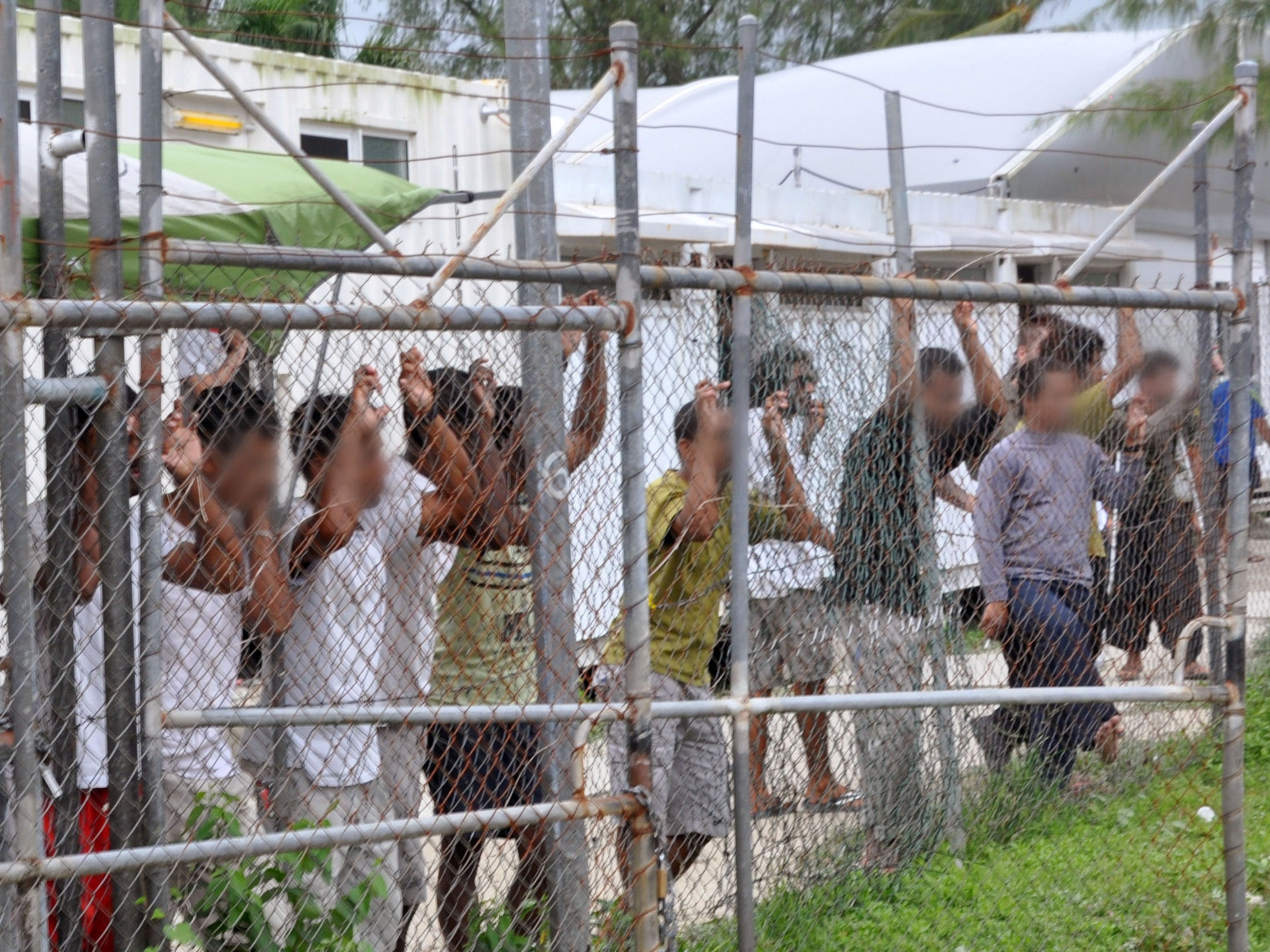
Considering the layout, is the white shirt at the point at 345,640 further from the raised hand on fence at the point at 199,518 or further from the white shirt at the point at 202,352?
the white shirt at the point at 202,352

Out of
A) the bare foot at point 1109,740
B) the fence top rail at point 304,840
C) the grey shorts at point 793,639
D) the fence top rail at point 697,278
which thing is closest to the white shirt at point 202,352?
the fence top rail at point 697,278

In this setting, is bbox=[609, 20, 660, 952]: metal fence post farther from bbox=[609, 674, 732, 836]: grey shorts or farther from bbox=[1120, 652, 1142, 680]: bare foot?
bbox=[1120, 652, 1142, 680]: bare foot

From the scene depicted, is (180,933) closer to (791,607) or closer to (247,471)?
(247,471)

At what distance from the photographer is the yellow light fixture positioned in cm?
707

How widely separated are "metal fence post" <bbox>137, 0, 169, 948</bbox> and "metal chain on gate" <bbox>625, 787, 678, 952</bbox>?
3.46 feet

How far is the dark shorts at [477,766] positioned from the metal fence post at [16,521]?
4.46ft

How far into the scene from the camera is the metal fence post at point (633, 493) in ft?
10.7

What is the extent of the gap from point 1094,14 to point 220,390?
8.13m

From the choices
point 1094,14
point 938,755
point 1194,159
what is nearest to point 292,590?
point 938,755

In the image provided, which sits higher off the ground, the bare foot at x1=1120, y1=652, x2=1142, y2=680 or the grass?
the bare foot at x1=1120, y1=652, x2=1142, y2=680

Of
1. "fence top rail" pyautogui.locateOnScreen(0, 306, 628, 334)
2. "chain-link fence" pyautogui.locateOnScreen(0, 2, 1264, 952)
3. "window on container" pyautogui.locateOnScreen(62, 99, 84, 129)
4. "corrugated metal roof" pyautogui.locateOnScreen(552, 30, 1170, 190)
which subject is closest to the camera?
"fence top rail" pyautogui.locateOnScreen(0, 306, 628, 334)

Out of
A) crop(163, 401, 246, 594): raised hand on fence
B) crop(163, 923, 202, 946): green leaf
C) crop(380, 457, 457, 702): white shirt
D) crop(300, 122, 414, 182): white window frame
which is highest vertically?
crop(300, 122, 414, 182): white window frame

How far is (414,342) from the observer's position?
344 centimetres

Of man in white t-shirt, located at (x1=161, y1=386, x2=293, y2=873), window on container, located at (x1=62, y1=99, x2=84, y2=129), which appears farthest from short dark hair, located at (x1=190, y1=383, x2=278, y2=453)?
window on container, located at (x1=62, y1=99, x2=84, y2=129)
